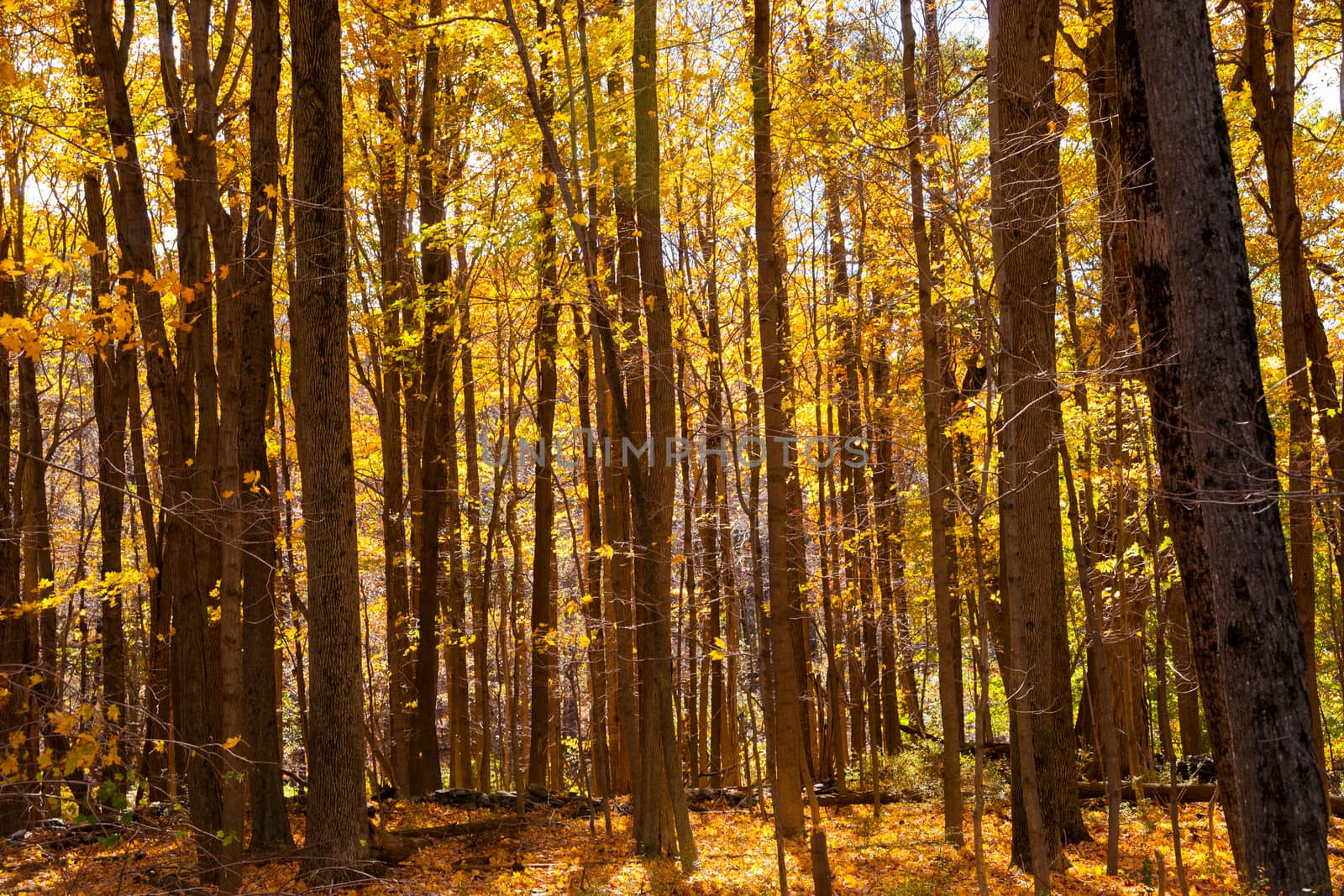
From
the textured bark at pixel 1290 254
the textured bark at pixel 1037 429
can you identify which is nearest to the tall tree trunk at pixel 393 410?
the textured bark at pixel 1037 429

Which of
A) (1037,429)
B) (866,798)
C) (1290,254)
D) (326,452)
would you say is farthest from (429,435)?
(1290,254)

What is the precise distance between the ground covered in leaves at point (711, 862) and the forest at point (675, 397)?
100 millimetres

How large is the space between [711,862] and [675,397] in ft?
18.6

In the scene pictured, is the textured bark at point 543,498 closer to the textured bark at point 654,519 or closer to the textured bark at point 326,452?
the textured bark at point 654,519

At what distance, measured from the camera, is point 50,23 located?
40.9ft

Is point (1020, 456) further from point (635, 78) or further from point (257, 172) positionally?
point (257, 172)

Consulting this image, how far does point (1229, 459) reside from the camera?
6.47m

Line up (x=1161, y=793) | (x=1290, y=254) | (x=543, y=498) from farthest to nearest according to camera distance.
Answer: (x=543, y=498) → (x=1161, y=793) → (x=1290, y=254)

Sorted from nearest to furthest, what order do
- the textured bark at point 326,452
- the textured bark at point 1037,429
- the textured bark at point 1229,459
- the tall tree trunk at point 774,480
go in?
1. the textured bark at point 1229,459
2. the textured bark at point 326,452
3. the textured bark at point 1037,429
4. the tall tree trunk at point 774,480

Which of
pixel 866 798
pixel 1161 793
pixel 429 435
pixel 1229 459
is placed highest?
pixel 429 435

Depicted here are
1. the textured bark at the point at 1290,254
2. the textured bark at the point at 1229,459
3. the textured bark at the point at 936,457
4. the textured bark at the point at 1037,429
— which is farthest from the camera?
the textured bark at the point at 936,457

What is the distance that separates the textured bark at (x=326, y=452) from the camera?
7453 millimetres

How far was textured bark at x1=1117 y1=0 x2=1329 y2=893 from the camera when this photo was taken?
20.6ft

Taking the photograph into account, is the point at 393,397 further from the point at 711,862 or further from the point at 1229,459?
the point at 1229,459
